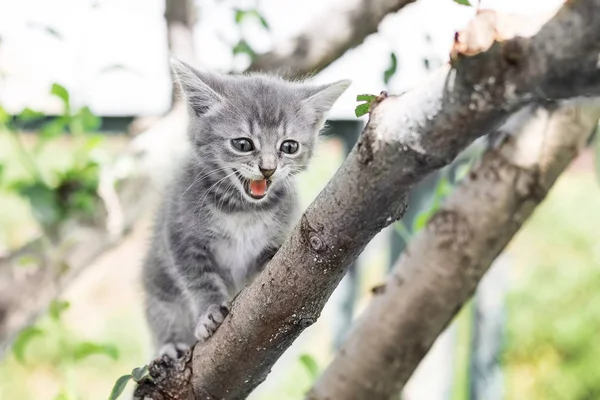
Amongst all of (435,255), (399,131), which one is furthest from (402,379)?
(399,131)

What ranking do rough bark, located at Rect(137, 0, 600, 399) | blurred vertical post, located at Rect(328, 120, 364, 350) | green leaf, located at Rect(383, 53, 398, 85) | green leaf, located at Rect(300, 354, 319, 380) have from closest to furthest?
rough bark, located at Rect(137, 0, 600, 399)
green leaf, located at Rect(383, 53, 398, 85)
green leaf, located at Rect(300, 354, 319, 380)
blurred vertical post, located at Rect(328, 120, 364, 350)

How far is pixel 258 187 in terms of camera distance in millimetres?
1183

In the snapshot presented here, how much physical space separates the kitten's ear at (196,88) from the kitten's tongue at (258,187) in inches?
7.6

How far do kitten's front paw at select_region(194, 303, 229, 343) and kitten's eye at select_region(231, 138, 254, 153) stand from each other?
28 cm

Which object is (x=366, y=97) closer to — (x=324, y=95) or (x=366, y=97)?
(x=366, y=97)

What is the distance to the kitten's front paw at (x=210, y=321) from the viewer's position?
103 centimetres

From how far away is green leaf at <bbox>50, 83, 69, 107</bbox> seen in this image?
1.50 meters

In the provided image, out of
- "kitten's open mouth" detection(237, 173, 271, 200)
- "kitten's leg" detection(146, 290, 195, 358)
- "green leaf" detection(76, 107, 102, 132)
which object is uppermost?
"kitten's open mouth" detection(237, 173, 271, 200)

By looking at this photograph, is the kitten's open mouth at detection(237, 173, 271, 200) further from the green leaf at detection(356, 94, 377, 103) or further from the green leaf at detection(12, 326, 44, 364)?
the green leaf at detection(12, 326, 44, 364)

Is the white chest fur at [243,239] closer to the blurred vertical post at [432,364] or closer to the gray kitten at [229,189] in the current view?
the gray kitten at [229,189]

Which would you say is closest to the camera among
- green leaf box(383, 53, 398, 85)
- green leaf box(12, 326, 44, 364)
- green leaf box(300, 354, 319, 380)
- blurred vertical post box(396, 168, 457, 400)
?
green leaf box(383, 53, 398, 85)

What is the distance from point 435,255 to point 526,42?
0.59 metres

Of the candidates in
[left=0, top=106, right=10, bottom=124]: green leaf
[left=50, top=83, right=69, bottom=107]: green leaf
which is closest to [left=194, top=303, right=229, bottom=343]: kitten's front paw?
[left=50, top=83, right=69, bottom=107]: green leaf

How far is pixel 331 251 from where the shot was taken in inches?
27.1
